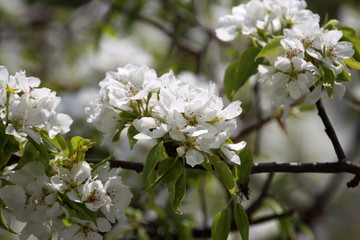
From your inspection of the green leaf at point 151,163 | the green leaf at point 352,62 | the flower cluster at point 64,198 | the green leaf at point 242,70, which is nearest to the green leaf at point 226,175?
the green leaf at point 151,163

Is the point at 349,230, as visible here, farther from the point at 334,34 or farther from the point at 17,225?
the point at 334,34

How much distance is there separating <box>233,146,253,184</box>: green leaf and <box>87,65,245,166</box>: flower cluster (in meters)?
0.04

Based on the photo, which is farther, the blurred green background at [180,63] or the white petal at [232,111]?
the blurred green background at [180,63]

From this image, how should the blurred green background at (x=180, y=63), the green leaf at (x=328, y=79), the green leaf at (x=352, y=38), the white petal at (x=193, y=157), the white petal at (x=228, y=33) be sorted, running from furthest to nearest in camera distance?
the blurred green background at (x=180, y=63) → the white petal at (x=228, y=33) → the green leaf at (x=352, y=38) → the green leaf at (x=328, y=79) → the white petal at (x=193, y=157)

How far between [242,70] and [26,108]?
2.09ft

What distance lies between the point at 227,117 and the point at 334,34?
389 mm

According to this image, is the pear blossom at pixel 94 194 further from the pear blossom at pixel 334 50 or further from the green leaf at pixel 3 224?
the pear blossom at pixel 334 50

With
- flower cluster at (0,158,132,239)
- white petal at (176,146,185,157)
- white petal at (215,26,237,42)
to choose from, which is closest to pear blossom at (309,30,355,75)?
white petal at (215,26,237,42)

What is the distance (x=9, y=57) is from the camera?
453 centimetres

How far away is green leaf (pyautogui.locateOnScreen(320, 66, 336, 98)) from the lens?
1.30 m

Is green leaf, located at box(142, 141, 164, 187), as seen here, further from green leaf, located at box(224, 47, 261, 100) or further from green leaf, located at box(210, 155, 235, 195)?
green leaf, located at box(224, 47, 261, 100)

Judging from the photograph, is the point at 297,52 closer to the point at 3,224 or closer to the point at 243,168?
the point at 243,168

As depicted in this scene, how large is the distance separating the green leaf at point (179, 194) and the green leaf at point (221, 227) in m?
0.12

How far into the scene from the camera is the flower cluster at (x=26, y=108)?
A: 123 cm
